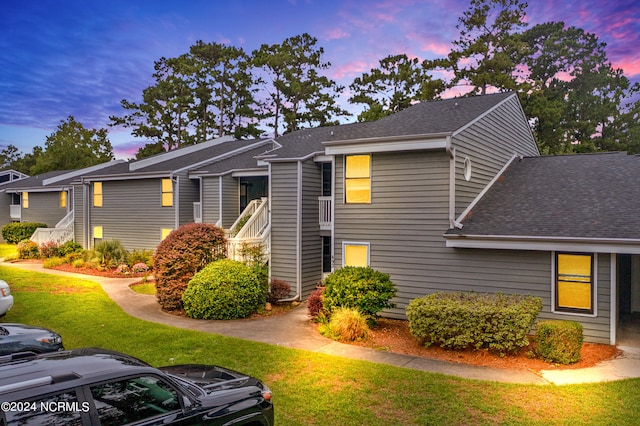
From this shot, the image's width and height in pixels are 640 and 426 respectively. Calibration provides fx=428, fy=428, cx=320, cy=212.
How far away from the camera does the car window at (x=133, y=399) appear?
12.3 feet

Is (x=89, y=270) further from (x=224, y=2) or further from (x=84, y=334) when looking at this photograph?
(x=224, y=2)

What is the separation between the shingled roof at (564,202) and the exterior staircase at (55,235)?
2605 cm

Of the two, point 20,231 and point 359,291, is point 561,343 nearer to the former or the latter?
point 359,291

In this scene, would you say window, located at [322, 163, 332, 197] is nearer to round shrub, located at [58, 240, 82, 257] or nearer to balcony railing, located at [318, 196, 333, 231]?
balcony railing, located at [318, 196, 333, 231]

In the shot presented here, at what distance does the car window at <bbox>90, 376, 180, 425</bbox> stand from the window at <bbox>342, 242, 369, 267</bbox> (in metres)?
10.3

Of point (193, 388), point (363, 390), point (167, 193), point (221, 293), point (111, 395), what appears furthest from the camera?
point (167, 193)

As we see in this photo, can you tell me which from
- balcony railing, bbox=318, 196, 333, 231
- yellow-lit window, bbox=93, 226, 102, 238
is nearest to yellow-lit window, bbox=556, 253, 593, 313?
balcony railing, bbox=318, 196, 333, 231

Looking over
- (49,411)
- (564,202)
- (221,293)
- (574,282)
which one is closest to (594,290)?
(574,282)

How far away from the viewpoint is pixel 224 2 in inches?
743

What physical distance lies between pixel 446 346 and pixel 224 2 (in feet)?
55.1

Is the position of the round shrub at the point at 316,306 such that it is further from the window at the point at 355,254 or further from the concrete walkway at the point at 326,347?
the window at the point at 355,254

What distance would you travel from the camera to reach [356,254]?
47.3 ft

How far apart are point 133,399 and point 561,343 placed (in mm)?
8805

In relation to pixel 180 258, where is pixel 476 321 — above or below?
below
